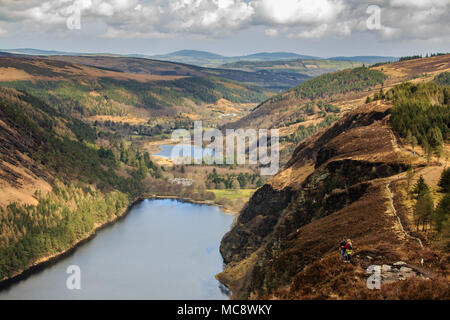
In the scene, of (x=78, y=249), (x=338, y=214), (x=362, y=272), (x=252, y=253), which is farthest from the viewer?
(x=78, y=249)

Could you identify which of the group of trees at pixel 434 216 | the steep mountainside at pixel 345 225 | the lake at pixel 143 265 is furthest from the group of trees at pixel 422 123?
Answer: the lake at pixel 143 265

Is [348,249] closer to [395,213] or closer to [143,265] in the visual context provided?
[395,213]

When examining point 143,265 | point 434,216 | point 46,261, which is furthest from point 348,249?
point 46,261

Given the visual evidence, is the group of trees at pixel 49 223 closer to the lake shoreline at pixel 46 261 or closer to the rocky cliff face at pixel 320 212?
the lake shoreline at pixel 46 261

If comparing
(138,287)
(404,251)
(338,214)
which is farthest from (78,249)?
(404,251)

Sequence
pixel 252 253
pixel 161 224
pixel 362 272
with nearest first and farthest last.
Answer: pixel 362 272 < pixel 252 253 < pixel 161 224
